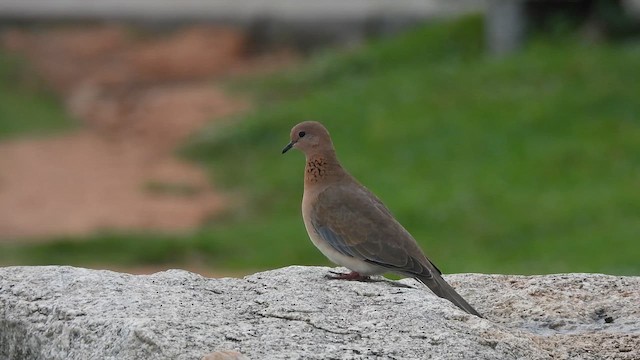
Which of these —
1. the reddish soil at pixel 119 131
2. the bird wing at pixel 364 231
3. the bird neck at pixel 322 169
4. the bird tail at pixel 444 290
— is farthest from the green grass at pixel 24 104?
the bird tail at pixel 444 290

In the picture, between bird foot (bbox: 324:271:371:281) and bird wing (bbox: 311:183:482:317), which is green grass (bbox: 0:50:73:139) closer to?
bird wing (bbox: 311:183:482:317)

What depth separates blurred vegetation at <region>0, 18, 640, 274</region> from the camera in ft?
50.1

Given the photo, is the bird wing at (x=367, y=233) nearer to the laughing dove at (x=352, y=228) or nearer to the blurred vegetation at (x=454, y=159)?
the laughing dove at (x=352, y=228)

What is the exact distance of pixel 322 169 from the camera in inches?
264

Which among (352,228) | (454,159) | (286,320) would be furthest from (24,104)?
(286,320)

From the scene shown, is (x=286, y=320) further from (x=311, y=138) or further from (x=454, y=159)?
(x=454, y=159)

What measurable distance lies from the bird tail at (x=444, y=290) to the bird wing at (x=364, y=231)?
0.02 meters

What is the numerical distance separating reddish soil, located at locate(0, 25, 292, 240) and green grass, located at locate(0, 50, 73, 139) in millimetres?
311

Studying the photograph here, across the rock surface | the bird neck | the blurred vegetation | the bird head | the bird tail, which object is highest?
the blurred vegetation

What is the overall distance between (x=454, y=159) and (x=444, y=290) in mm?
12667

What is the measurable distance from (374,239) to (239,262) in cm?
917

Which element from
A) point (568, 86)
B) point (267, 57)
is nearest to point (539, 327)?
point (568, 86)

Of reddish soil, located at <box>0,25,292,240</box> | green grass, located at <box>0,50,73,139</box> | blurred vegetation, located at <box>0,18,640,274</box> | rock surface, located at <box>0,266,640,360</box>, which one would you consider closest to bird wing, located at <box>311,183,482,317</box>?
rock surface, located at <box>0,266,640,360</box>

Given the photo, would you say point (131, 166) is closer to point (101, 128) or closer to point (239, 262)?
point (101, 128)
